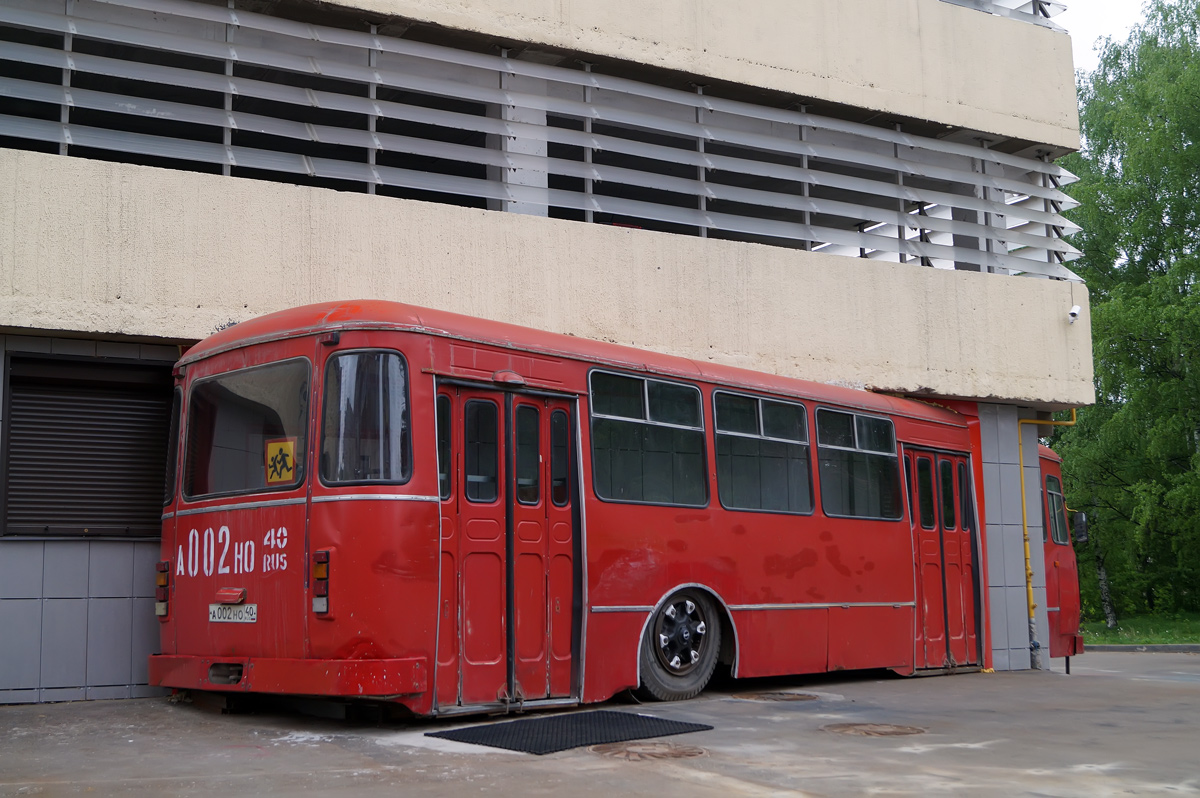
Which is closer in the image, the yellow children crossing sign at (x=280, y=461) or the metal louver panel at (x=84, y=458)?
the yellow children crossing sign at (x=280, y=461)

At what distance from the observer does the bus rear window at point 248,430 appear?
8375 millimetres

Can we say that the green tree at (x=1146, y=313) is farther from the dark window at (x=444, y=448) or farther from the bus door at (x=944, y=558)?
the dark window at (x=444, y=448)

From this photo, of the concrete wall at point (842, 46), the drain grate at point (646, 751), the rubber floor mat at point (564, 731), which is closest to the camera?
the drain grate at point (646, 751)

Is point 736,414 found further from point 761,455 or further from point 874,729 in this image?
point 874,729

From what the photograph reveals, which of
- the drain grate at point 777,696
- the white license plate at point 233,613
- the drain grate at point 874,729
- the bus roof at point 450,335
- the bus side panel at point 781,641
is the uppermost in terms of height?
the bus roof at point 450,335

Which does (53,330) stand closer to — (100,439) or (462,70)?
(100,439)

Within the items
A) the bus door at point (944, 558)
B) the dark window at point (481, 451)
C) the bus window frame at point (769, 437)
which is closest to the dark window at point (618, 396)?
the bus window frame at point (769, 437)

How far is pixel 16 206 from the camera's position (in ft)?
32.1

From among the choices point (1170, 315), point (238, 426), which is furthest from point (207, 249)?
point (1170, 315)

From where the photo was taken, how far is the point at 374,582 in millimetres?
7910

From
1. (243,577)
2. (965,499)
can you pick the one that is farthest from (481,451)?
Result: (965,499)

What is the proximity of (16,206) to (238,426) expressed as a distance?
9.22 feet

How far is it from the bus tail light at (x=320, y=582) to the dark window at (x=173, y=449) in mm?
2020

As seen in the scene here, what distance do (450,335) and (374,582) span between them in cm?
180
